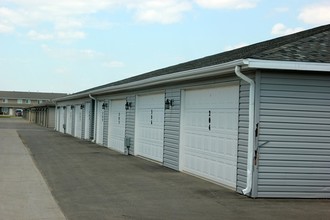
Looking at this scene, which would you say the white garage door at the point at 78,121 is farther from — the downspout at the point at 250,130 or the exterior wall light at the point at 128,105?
the downspout at the point at 250,130

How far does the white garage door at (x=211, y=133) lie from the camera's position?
11.1 metres

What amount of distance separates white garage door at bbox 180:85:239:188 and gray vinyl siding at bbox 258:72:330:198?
1.04 meters

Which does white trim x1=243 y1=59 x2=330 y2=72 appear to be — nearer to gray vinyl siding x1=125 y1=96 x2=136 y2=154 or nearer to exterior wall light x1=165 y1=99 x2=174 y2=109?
exterior wall light x1=165 y1=99 x2=174 y2=109

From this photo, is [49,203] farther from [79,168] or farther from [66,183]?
[79,168]

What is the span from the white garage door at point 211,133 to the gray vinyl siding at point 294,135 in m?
1.04

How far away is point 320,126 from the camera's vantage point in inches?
397

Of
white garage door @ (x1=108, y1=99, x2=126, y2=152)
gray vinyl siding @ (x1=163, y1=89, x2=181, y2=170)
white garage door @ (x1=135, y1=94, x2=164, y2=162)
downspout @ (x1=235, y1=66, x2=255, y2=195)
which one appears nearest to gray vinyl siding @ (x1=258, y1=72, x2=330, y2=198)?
downspout @ (x1=235, y1=66, x2=255, y2=195)

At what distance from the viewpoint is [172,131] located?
14695mm

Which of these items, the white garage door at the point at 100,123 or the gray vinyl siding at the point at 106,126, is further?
the white garage door at the point at 100,123

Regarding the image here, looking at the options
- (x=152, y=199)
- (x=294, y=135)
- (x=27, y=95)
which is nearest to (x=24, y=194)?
(x=152, y=199)

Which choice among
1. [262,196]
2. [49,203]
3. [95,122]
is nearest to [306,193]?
[262,196]

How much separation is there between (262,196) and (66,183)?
4670 mm

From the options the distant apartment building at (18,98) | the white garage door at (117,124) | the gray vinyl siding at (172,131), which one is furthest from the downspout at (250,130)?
the distant apartment building at (18,98)

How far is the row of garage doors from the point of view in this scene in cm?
1117
